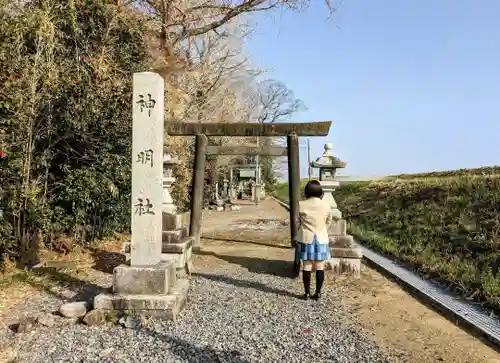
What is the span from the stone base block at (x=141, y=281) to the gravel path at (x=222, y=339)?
39 cm

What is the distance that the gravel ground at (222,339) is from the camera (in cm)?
356

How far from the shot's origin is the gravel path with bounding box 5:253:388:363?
356 centimetres

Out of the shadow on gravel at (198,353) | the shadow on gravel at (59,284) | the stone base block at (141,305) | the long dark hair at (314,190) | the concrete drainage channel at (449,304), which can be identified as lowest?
the concrete drainage channel at (449,304)

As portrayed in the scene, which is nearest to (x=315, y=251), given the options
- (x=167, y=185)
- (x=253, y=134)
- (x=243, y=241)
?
(x=167, y=185)

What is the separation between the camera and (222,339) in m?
3.96

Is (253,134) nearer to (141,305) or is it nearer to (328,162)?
(328,162)

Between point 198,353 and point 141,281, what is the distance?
1.30 metres

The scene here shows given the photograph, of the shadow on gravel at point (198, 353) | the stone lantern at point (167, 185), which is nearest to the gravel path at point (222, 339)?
the shadow on gravel at point (198, 353)

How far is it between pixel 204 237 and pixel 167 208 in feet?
16.2

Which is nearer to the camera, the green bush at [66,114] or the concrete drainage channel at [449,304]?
the concrete drainage channel at [449,304]

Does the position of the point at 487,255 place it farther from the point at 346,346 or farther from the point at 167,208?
the point at 167,208

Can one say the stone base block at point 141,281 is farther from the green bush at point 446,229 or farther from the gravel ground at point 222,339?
the green bush at point 446,229

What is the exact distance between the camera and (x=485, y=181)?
9.63 meters

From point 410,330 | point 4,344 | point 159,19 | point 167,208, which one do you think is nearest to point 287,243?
point 167,208
